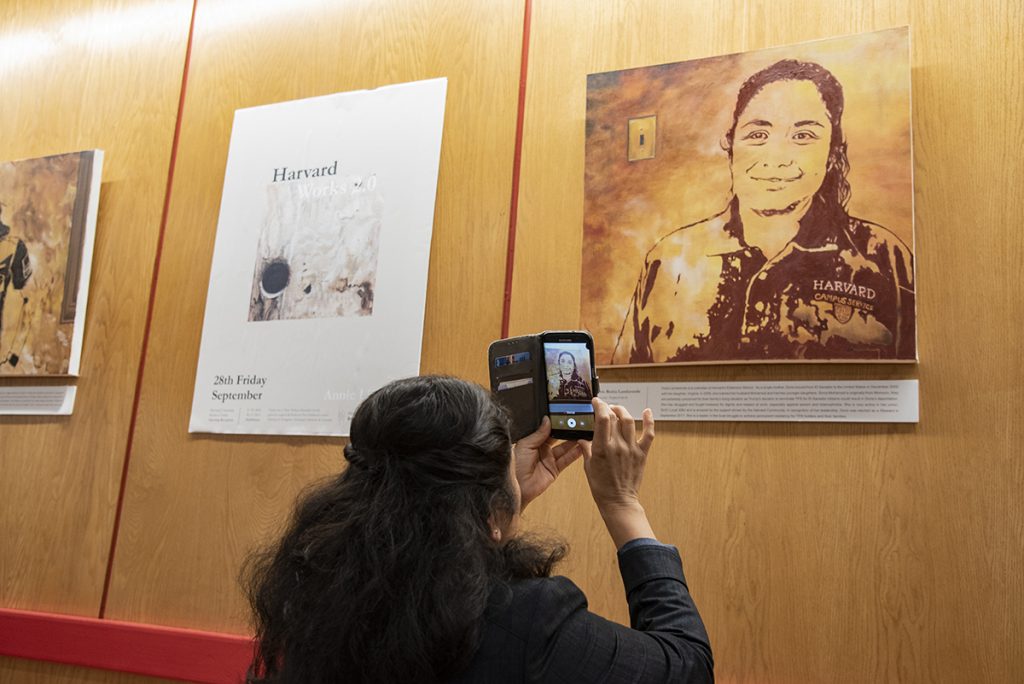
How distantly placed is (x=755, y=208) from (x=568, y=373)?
0.79 metres

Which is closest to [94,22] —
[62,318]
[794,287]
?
[62,318]

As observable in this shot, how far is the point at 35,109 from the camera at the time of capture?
3.46m

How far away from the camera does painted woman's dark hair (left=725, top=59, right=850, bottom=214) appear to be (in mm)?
2203

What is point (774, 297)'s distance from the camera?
2211 mm

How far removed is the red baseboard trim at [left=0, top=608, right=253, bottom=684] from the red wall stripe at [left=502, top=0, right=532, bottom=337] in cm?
115

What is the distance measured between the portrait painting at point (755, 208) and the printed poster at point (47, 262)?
1785 mm

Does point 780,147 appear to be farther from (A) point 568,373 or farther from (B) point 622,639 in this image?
(B) point 622,639

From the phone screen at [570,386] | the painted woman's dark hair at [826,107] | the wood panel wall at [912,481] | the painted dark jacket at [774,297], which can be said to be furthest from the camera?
the painted woman's dark hair at [826,107]

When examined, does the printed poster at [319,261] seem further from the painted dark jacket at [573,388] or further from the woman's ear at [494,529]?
the woman's ear at [494,529]

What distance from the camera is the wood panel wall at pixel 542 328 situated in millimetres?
2012

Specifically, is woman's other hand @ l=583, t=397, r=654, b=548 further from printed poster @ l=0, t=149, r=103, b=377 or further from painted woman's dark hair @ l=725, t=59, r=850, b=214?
printed poster @ l=0, t=149, r=103, b=377

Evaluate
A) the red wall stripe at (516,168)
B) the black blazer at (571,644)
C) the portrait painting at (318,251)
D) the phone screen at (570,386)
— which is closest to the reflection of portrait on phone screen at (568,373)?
the phone screen at (570,386)

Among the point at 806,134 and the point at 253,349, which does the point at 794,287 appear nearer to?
the point at 806,134

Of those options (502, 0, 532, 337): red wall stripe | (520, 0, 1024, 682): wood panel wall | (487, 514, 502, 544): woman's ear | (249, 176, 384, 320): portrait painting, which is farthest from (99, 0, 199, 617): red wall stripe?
(487, 514, 502, 544): woman's ear
